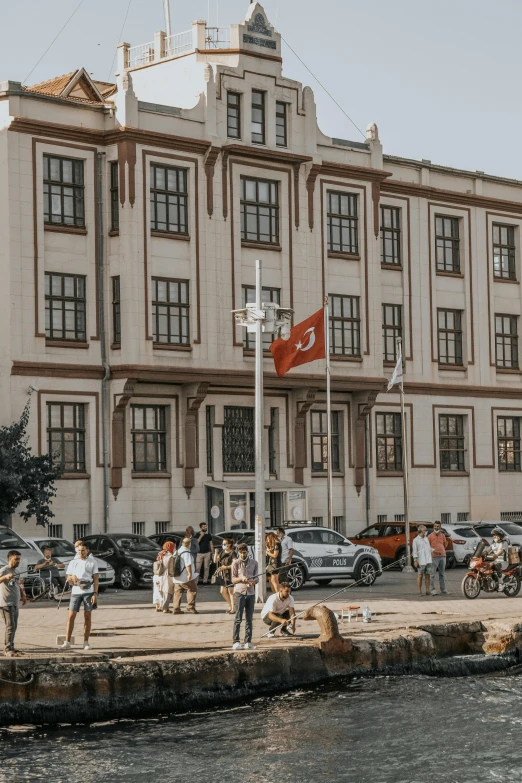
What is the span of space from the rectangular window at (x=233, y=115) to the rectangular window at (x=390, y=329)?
31.8ft

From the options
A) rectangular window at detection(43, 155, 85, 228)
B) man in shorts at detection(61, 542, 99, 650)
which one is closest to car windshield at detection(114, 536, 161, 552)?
rectangular window at detection(43, 155, 85, 228)

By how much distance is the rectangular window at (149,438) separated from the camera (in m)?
47.9

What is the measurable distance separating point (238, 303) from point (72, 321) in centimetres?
603

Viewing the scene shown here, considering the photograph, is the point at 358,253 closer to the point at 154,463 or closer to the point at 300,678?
the point at 154,463

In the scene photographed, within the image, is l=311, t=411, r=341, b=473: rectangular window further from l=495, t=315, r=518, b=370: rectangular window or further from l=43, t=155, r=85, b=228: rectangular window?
l=43, t=155, r=85, b=228: rectangular window

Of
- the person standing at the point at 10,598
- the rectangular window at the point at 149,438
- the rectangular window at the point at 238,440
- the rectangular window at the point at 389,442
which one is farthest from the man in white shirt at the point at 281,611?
the rectangular window at the point at 389,442

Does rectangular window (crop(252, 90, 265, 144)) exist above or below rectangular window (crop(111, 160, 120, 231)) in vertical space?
above

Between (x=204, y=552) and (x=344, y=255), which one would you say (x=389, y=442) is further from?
(x=204, y=552)

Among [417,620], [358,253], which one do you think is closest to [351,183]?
[358,253]

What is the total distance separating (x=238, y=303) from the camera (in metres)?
49.4

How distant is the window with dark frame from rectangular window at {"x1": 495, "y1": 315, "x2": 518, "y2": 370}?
3.16 meters

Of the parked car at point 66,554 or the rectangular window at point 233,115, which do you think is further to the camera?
the rectangular window at point 233,115

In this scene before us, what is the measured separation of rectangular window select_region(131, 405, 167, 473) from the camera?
47906mm

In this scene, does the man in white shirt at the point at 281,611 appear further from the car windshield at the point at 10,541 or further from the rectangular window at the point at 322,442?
the rectangular window at the point at 322,442
